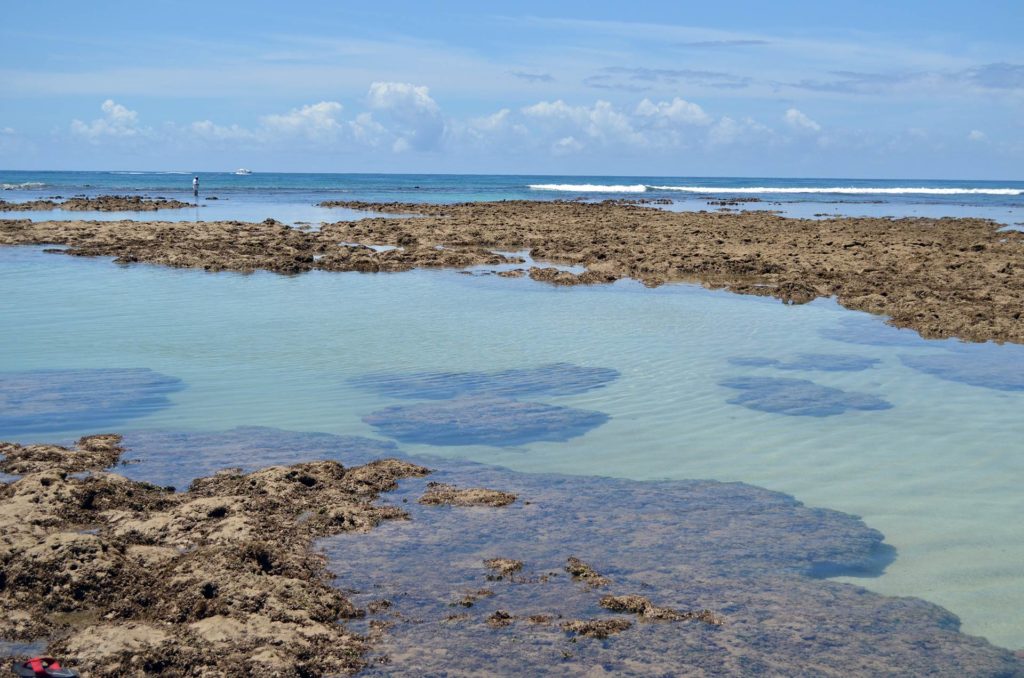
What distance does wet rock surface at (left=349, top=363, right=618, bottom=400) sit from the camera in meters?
11.9

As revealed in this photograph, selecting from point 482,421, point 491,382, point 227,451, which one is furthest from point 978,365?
point 227,451

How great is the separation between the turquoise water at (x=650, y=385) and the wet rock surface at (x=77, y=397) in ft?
0.26

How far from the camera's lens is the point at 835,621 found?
239 inches

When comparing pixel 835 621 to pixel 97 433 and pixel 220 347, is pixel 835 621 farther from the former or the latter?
pixel 220 347

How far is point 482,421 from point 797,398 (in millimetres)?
4254

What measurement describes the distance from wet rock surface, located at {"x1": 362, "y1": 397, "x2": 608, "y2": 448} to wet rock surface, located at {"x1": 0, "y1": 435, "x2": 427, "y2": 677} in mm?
1729

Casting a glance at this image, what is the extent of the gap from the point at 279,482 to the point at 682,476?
3.80 metres

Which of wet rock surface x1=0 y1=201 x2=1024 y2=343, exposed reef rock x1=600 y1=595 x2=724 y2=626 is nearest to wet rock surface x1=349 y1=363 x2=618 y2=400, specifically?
exposed reef rock x1=600 y1=595 x2=724 y2=626

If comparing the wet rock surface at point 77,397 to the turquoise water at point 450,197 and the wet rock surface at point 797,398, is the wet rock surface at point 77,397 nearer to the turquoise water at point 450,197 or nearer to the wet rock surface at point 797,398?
the wet rock surface at point 797,398

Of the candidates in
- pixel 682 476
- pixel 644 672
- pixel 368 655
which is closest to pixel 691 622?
pixel 644 672

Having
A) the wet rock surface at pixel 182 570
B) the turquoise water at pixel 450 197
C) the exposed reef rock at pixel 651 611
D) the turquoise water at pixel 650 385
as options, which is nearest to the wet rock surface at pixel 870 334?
the turquoise water at pixel 650 385

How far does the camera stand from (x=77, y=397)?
36.5 feet

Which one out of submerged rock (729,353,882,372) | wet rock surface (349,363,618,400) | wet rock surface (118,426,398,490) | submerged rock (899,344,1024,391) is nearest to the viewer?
wet rock surface (118,426,398,490)

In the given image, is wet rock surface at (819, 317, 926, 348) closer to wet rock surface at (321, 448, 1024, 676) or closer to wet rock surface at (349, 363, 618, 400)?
wet rock surface at (349, 363, 618, 400)
